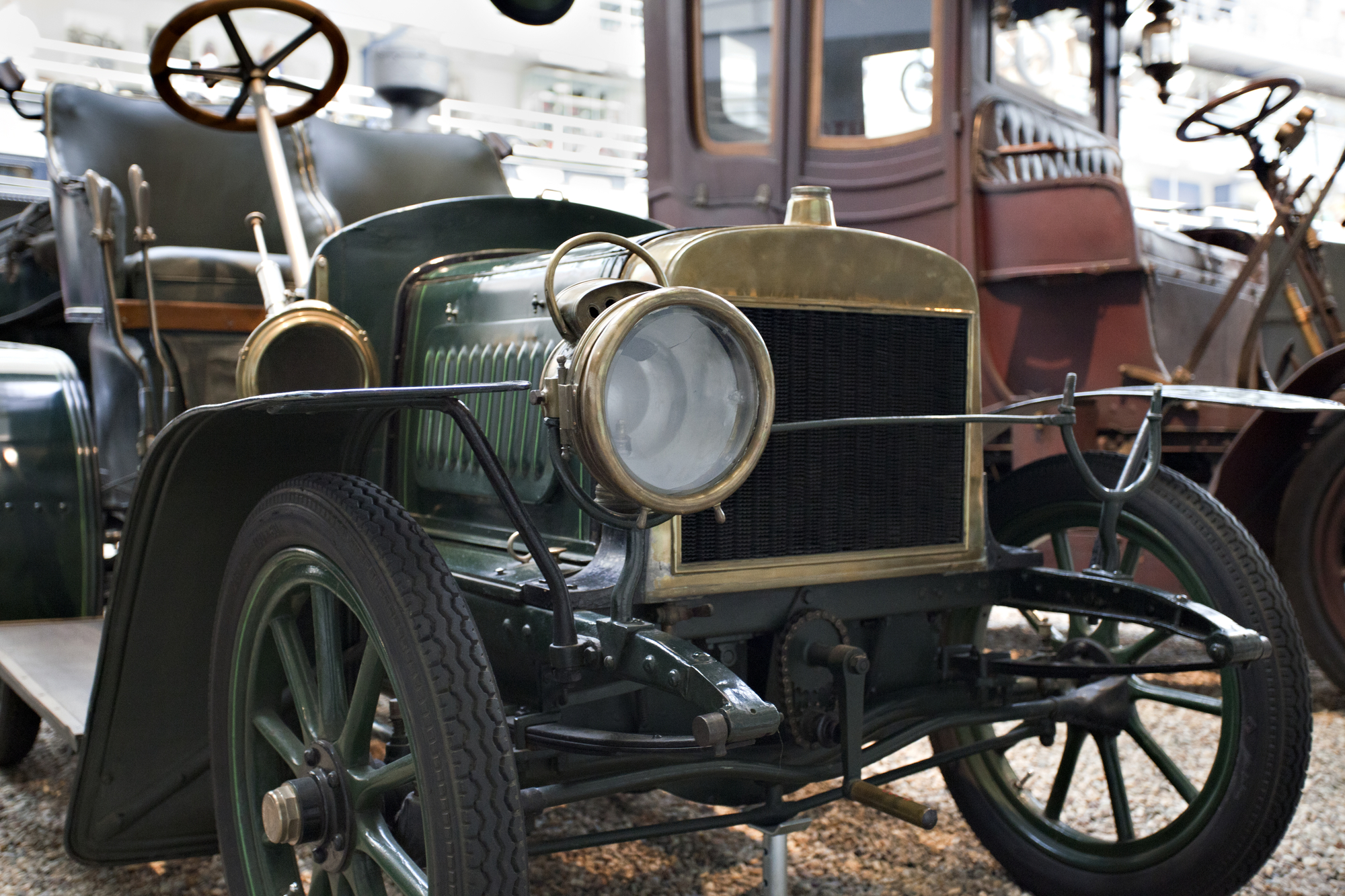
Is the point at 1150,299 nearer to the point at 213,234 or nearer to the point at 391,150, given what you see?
the point at 391,150

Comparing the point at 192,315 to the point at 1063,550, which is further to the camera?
the point at 192,315

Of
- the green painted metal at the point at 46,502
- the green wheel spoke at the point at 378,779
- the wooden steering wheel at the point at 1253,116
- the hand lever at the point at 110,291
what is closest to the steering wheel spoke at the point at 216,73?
the hand lever at the point at 110,291

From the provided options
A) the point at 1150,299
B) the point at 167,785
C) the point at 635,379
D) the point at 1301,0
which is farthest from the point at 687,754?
the point at 1301,0

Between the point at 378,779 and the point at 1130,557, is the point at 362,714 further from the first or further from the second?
the point at 1130,557

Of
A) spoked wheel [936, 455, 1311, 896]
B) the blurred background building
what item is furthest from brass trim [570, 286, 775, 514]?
the blurred background building

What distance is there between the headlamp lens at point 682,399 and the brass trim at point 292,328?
79 centimetres

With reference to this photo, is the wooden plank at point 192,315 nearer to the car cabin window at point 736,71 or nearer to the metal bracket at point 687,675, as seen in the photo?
the metal bracket at point 687,675

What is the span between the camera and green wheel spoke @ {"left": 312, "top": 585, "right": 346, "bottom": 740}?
152cm

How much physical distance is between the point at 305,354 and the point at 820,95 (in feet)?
8.52

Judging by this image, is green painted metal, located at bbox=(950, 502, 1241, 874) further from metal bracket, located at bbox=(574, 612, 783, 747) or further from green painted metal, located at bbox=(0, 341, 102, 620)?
green painted metal, located at bbox=(0, 341, 102, 620)

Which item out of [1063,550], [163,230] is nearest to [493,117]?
[163,230]

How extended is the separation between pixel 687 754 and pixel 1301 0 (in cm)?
1196

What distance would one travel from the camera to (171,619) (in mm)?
1815

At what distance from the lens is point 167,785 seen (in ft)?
6.12
